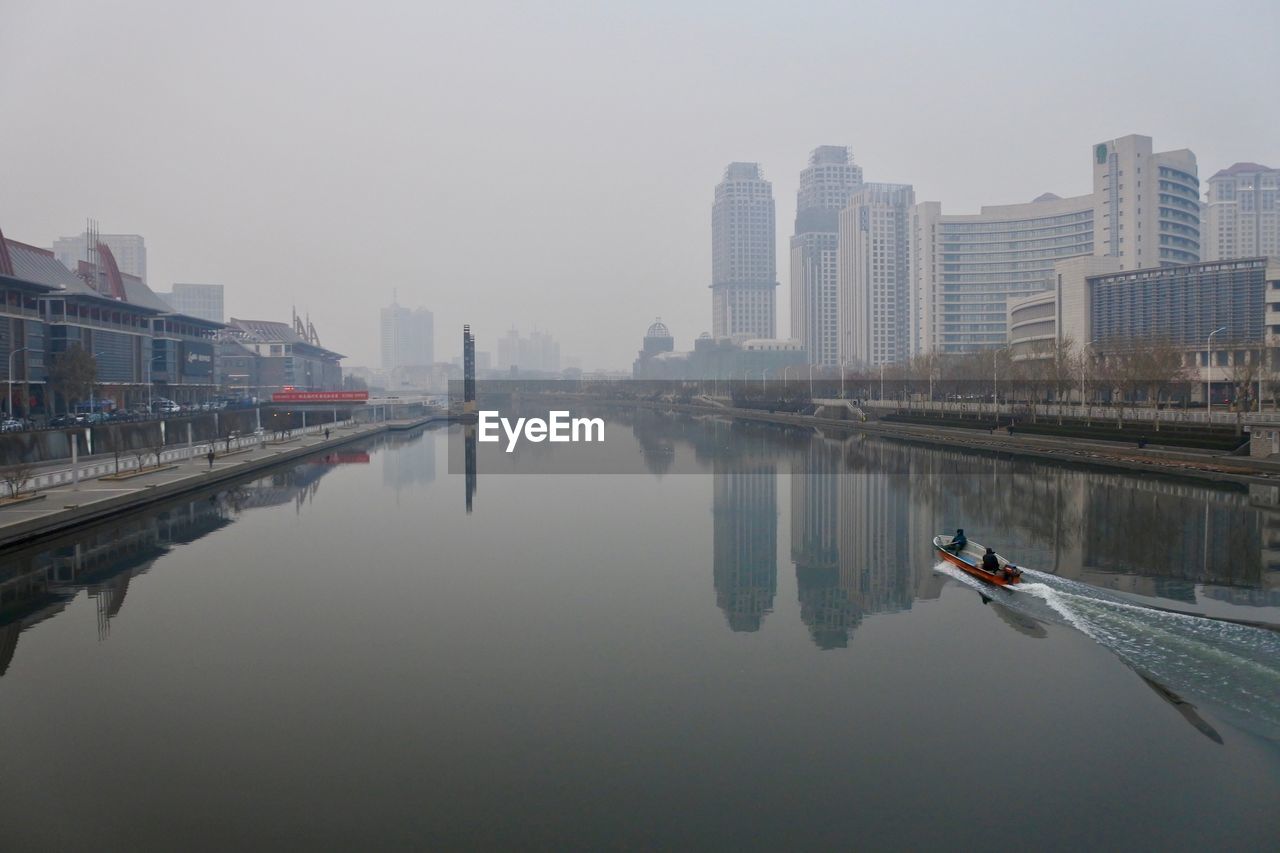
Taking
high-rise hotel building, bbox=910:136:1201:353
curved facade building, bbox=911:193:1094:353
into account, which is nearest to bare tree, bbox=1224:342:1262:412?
high-rise hotel building, bbox=910:136:1201:353

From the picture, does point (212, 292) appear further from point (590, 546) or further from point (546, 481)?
point (590, 546)

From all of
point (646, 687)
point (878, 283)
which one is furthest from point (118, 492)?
point (878, 283)

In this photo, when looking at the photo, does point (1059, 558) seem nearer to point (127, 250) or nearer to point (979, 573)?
point (979, 573)

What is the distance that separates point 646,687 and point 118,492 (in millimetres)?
19399

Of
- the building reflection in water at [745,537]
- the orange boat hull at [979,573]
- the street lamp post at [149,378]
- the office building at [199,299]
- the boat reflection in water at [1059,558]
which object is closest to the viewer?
the boat reflection in water at [1059,558]

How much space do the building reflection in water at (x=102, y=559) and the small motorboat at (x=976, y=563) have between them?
1422cm

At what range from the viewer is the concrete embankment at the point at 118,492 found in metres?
19.4

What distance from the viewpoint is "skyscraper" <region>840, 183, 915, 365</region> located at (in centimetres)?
12131

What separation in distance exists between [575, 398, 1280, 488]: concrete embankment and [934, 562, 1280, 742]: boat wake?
14682 millimetres

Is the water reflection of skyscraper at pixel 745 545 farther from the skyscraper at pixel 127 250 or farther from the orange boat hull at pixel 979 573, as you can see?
the skyscraper at pixel 127 250

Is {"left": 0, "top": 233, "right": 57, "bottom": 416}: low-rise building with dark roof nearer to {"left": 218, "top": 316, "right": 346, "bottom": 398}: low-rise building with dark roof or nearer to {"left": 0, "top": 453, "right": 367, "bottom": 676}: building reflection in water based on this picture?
{"left": 0, "top": 453, "right": 367, "bottom": 676}: building reflection in water

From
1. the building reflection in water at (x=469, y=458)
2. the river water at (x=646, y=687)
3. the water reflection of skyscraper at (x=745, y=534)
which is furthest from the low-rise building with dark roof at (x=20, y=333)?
the water reflection of skyscraper at (x=745, y=534)

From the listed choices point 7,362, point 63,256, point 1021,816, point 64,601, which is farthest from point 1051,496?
point 63,256

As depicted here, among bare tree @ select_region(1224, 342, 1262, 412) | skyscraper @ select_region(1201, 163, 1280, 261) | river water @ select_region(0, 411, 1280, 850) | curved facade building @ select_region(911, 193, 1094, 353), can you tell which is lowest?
river water @ select_region(0, 411, 1280, 850)
